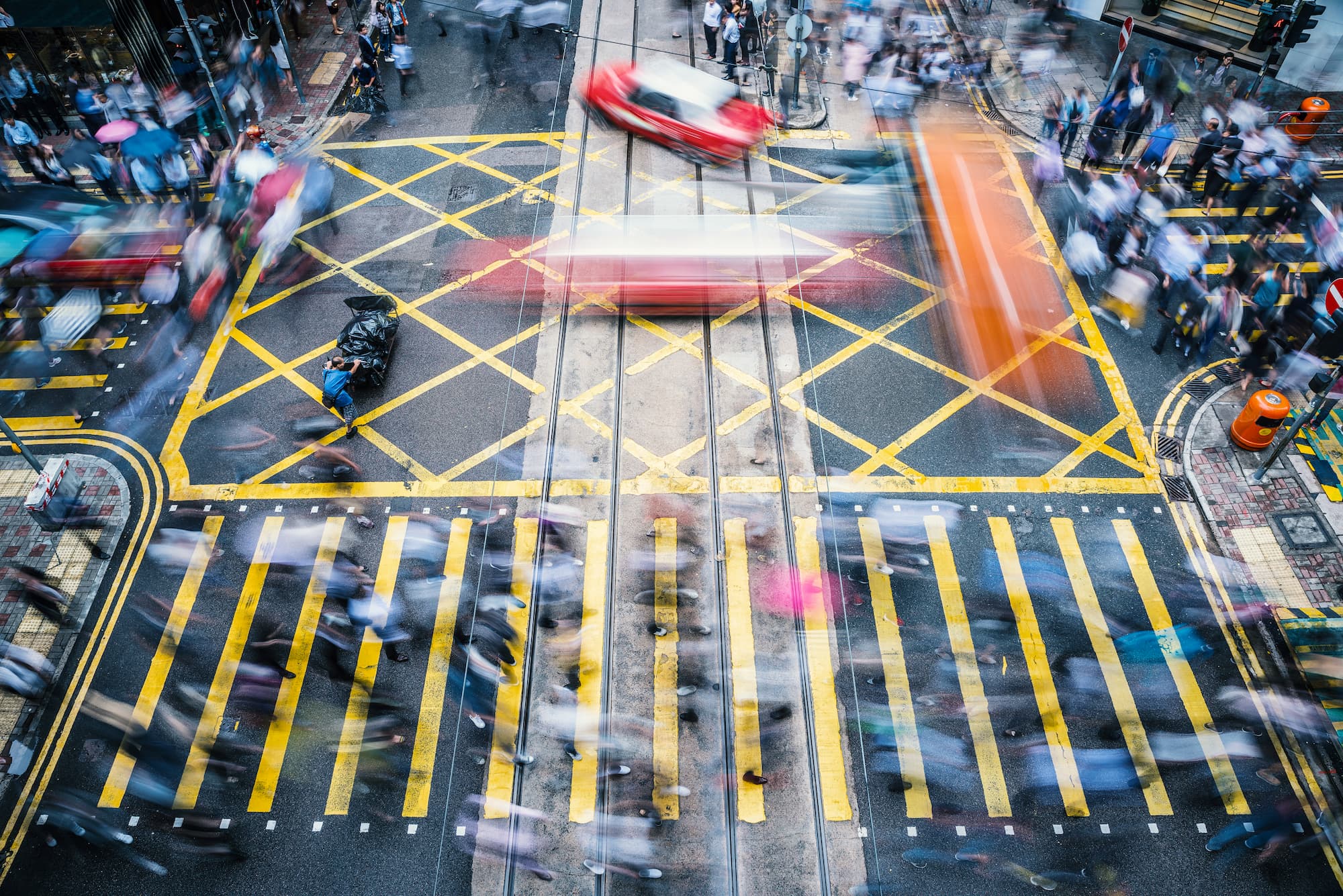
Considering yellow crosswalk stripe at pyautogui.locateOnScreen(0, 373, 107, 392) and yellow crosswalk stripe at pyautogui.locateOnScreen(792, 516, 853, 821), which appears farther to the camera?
yellow crosswalk stripe at pyautogui.locateOnScreen(0, 373, 107, 392)

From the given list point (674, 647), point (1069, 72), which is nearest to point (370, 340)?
point (674, 647)

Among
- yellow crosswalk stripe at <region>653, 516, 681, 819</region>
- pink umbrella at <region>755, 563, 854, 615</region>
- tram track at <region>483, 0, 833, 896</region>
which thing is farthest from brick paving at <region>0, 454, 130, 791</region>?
pink umbrella at <region>755, 563, 854, 615</region>

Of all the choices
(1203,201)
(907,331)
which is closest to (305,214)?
(907,331)

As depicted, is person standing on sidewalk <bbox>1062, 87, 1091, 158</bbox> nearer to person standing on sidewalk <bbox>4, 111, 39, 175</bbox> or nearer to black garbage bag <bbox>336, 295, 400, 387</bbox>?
black garbage bag <bbox>336, 295, 400, 387</bbox>

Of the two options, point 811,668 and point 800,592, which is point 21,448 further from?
point 811,668

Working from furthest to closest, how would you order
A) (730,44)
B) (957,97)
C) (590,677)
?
(730,44)
(957,97)
(590,677)

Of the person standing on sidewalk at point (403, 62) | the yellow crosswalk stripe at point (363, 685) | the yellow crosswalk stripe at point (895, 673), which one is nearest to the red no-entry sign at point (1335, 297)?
the yellow crosswalk stripe at point (895, 673)
